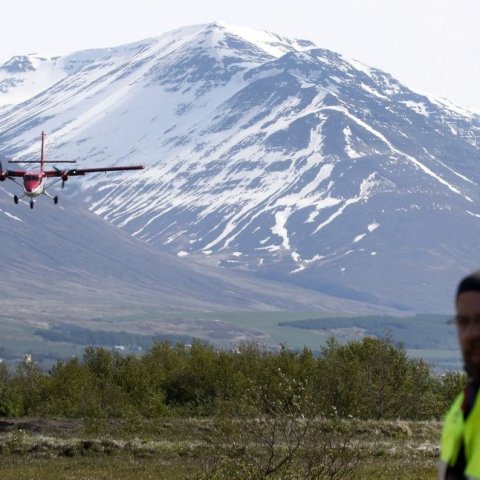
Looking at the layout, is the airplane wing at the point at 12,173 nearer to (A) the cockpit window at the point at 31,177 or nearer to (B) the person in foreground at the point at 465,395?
(A) the cockpit window at the point at 31,177

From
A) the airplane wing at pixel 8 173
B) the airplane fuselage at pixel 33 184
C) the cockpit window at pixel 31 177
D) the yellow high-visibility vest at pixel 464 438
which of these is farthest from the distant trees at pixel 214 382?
the yellow high-visibility vest at pixel 464 438

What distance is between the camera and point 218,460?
93.7 ft

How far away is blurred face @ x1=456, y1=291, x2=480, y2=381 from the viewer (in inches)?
267

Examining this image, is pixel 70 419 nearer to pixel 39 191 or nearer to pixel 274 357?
pixel 274 357

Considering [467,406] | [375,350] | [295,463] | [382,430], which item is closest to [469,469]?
[467,406]

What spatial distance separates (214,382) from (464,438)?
212 ft

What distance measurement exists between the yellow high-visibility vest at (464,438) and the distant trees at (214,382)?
1840 inches

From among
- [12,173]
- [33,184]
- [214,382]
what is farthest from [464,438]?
[33,184]

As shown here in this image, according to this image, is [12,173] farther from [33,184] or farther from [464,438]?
[464,438]

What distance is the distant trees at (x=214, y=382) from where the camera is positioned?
2384 inches

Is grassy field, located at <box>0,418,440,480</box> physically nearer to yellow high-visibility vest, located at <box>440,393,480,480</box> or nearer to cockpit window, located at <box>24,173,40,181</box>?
yellow high-visibility vest, located at <box>440,393,480,480</box>

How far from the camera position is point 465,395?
6832mm

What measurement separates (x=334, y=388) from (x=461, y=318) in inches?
2139

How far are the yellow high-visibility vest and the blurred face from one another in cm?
16
